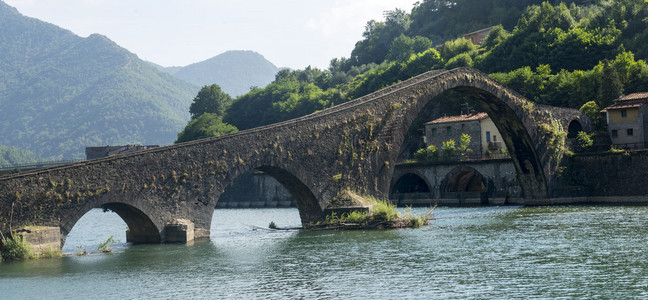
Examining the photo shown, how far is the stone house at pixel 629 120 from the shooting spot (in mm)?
55812

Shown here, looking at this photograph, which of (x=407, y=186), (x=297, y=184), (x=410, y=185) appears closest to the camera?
(x=297, y=184)

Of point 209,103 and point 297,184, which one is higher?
point 209,103

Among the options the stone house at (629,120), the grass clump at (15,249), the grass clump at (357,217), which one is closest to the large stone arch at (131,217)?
the grass clump at (15,249)

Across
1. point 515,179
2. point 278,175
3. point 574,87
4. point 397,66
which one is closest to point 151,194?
point 278,175

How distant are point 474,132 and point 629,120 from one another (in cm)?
1593

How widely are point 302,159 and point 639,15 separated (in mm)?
59308

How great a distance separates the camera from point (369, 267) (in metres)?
22.8

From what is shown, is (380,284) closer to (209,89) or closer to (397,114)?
(397,114)

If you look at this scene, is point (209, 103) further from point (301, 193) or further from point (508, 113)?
point (301, 193)

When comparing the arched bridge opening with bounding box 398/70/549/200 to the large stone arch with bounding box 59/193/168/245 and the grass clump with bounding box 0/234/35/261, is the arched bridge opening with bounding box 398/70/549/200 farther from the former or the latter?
the grass clump with bounding box 0/234/35/261

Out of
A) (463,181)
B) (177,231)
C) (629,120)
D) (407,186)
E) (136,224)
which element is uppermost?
(629,120)

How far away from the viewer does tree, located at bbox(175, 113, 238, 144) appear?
356ft

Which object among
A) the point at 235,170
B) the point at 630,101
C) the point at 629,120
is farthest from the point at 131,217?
the point at 630,101

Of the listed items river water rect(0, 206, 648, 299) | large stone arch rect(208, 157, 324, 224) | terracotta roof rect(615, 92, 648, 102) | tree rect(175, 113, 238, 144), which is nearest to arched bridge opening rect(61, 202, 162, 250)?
river water rect(0, 206, 648, 299)
